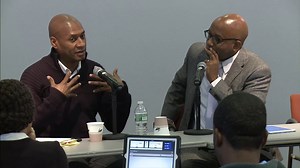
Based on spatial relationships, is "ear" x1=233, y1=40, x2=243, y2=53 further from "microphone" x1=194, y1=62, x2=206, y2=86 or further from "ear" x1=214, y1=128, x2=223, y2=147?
"ear" x1=214, y1=128, x2=223, y2=147

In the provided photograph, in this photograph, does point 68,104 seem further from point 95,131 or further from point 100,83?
Answer: point 95,131

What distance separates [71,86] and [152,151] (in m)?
0.77

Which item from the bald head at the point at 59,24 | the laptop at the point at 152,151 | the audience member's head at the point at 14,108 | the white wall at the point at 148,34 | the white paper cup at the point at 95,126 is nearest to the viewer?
the audience member's head at the point at 14,108

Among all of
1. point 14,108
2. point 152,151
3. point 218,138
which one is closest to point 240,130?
→ point 218,138

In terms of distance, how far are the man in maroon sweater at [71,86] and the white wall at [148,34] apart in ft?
3.69

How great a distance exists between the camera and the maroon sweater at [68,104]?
3.24 m

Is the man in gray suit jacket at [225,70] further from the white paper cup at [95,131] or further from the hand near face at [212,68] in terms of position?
the white paper cup at [95,131]

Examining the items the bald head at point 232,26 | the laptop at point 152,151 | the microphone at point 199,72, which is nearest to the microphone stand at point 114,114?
the laptop at point 152,151

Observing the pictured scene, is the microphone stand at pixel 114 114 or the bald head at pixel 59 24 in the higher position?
the bald head at pixel 59 24

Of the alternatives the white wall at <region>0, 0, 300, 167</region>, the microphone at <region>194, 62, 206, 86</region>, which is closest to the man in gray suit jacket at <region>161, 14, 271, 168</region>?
the microphone at <region>194, 62, 206, 86</region>

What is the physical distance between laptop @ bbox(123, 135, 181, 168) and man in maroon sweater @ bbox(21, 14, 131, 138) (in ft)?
2.06

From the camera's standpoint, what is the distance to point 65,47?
3.35 metres

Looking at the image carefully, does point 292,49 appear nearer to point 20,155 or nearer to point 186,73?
point 186,73

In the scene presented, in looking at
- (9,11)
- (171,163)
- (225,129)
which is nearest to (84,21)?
(9,11)
